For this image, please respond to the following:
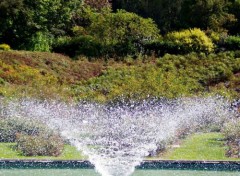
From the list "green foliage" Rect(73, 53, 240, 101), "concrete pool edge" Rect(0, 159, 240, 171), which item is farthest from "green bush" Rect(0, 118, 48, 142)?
"green foliage" Rect(73, 53, 240, 101)

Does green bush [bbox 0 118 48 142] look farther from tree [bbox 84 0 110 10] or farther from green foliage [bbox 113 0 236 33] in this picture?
tree [bbox 84 0 110 10]

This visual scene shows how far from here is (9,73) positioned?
22.0 metres

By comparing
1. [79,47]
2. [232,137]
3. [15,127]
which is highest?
[232,137]

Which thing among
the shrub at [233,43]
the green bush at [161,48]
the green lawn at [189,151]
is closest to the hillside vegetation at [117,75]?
the green bush at [161,48]

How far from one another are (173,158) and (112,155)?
137cm

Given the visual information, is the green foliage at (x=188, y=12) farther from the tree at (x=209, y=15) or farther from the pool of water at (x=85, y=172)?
the pool of water at (x=85, y=172)

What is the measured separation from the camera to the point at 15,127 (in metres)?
14.9

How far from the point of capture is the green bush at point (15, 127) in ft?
48.1

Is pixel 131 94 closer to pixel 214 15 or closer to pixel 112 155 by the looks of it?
pixel 112 155

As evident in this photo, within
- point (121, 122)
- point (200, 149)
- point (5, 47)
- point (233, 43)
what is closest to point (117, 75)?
point (5, 47)

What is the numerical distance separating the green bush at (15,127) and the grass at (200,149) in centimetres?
294

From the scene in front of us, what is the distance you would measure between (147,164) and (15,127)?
4022 mm

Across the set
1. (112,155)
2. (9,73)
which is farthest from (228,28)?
(112,155)

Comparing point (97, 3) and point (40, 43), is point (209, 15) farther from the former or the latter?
point (40, 43)
